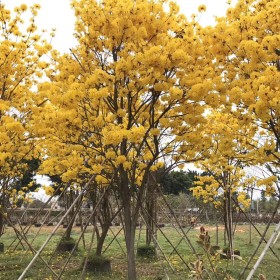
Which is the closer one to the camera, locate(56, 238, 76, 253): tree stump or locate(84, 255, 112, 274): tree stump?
locate(84, 255, 112, 274): tree stump

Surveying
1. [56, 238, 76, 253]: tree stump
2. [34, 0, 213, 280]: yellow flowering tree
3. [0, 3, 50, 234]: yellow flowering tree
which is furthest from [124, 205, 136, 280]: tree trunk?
[56, 238, 76, 253]: tree stump

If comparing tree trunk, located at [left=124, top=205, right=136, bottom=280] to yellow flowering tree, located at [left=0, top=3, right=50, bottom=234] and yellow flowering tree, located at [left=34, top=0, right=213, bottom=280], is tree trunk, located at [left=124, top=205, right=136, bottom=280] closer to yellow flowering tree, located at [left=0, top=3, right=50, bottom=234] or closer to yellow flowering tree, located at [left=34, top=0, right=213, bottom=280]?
yellow flowering tree, located at [left=34, top=0, right=213, bottom=280]

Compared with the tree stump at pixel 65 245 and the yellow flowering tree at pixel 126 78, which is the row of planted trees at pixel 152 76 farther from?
the tree stump at pixel 65 245

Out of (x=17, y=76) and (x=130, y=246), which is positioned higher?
(x=17, y=76)

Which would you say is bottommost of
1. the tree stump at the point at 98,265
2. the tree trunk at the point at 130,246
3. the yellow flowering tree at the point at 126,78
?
the tree stump at the point at 98,265

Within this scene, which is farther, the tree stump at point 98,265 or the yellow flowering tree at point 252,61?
the tree stump at point 98,265

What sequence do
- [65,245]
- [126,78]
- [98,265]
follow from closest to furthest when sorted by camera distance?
[126,78], [98,265], [65,245]

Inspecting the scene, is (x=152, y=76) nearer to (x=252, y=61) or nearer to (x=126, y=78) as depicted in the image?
(x=126, y=78)

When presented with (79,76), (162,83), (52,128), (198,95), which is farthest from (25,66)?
(198,95)

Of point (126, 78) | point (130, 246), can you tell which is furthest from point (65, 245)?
point (126, 78)

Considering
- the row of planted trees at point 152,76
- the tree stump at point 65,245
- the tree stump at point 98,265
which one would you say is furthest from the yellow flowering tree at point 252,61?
the tree stump at point 65,245

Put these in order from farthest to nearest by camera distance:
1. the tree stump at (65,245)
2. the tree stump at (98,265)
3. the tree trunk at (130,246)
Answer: the tree stump at (65,245) < the tree stump at (98,265) < the tree trunk at (130,246)

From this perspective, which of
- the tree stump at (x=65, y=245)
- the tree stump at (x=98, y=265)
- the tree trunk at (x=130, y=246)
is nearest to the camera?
the tree trunk at (x=130, y=246)

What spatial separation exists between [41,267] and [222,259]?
5.35m
